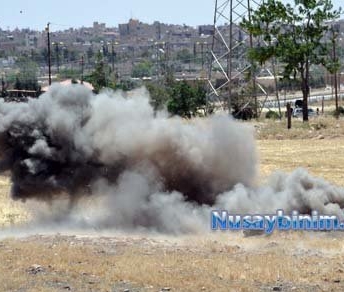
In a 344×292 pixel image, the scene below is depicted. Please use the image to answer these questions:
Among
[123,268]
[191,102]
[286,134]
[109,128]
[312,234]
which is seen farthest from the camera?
[191,102]

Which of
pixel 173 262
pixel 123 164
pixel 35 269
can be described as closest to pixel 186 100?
pixel 123 164

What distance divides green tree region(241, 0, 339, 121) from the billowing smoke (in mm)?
30542

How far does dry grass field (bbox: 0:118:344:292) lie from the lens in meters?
15.0

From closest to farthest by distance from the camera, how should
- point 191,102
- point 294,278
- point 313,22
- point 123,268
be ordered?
point 294,278 → point 123,268 → point 313,22 → point 191,102

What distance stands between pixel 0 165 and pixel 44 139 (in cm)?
128

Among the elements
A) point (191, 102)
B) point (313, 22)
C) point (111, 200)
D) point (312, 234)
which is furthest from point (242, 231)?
point (191, 102)

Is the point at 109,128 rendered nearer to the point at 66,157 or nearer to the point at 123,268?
the point at 66,157

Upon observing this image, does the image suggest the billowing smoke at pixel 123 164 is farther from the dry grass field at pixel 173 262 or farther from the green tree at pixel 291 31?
the green tree at pixel 291 31

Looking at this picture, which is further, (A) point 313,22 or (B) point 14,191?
(A) point 313,22

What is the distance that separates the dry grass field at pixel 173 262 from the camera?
15031 millimetres

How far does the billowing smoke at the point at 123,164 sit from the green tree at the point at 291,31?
100 feet

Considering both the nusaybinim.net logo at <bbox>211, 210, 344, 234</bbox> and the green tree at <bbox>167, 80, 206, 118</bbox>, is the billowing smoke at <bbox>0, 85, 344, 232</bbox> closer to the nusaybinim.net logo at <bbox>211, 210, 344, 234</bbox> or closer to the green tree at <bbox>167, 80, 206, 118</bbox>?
the nusaybinim.net logo at <bbox>211, 210, 344, 234</bbox>

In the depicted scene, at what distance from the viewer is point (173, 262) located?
54.7ft

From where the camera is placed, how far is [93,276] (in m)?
15.8
